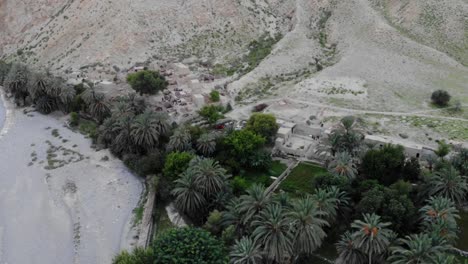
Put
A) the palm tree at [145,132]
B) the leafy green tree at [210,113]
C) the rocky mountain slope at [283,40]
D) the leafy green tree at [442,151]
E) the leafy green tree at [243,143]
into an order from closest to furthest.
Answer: the leafy green tree at [442,151] < the leafy green tree at [243,143] < the palm tree at [145,132] < the leafy green tree at [210,113] < the rocky mountain slope at [283,40]

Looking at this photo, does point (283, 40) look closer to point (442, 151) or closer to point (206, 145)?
point (206, 145)

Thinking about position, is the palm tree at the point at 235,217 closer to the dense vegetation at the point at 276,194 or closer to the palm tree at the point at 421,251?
the dense vegetation at the point at 276,194

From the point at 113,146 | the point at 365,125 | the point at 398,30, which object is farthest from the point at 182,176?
the point at 398,30

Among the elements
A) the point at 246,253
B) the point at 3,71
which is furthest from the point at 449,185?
the point at 3,71

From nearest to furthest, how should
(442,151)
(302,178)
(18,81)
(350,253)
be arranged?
(350,253)
(442,151)
(302,178)
(18,81)

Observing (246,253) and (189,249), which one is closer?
(246,253)

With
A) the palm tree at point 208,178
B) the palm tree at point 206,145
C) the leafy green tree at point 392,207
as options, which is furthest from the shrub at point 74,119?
the leafy green tree at point 392,207

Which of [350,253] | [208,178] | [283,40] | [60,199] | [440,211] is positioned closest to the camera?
[350,253]

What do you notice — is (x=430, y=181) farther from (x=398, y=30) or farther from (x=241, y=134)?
(x=398, y=30)
